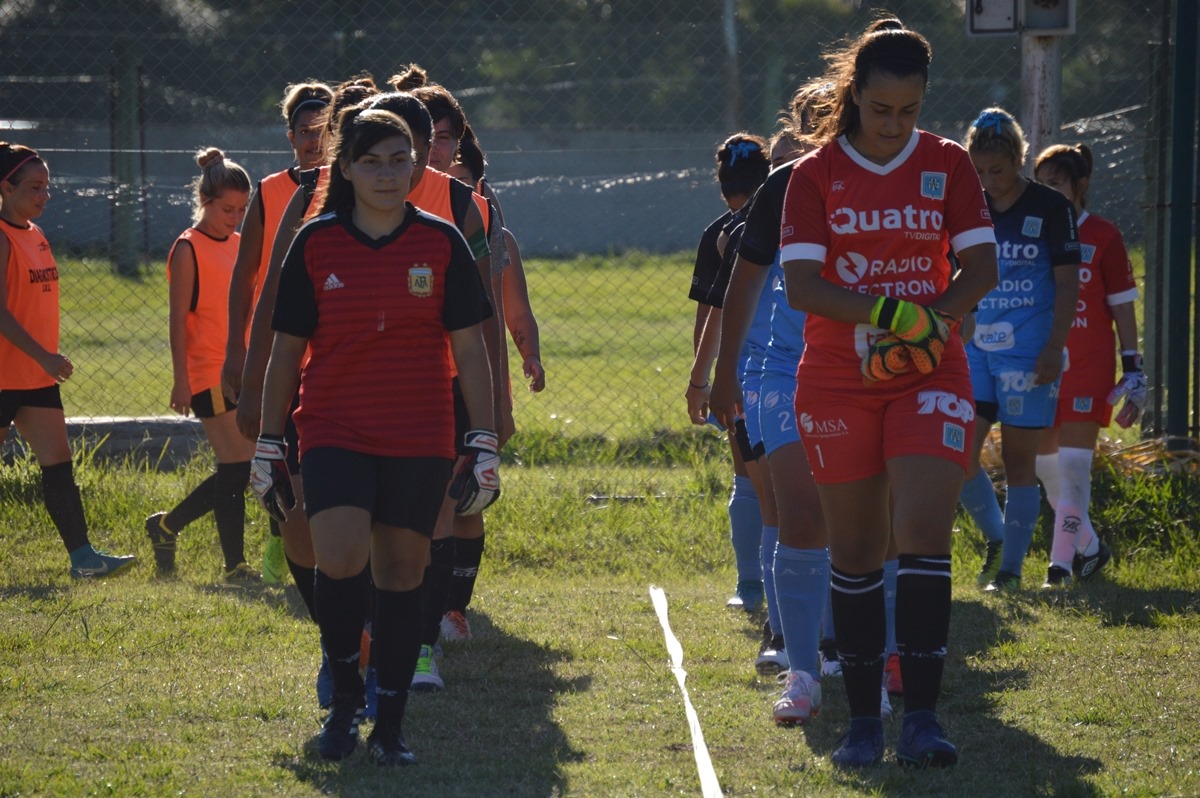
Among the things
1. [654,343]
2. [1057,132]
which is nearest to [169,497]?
[1057,132]

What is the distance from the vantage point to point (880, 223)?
3.73 metres

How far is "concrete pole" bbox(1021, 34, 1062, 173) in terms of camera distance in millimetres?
7660

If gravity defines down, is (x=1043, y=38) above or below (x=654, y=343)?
above

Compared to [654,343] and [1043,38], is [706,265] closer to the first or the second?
[1043,38]

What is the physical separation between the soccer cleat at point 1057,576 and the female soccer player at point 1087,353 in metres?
0.07

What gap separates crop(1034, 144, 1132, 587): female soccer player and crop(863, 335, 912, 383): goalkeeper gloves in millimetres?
3211

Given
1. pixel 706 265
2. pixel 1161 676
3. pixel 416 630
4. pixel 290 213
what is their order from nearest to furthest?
pixel 416 630, pixel 290 213, pixel 1161 676, pixel 706 265

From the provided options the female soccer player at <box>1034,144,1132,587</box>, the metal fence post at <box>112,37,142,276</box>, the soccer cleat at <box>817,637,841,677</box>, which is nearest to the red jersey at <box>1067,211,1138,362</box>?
the female soccer player at <box>1034,144,1132,587</box>

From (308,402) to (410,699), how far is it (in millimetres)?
1163

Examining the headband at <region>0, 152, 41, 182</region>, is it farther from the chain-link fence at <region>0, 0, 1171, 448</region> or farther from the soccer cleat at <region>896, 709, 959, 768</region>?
the soccer cleat at <region>896, 709, 959, 768</region>

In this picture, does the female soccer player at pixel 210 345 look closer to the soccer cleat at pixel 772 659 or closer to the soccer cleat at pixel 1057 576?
the soccer cleat at pixel 772 659

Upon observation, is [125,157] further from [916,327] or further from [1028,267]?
[916,327]

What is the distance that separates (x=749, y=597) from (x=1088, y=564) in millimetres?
1584

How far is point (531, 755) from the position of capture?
399cm
